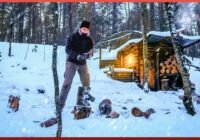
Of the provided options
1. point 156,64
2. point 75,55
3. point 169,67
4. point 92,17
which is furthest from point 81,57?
point 92,17

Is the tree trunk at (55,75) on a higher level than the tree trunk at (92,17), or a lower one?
lower

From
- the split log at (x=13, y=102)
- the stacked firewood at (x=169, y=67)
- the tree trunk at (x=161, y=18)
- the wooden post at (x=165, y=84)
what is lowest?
the split log at (x=13, y=102)

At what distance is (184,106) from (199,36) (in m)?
3.27

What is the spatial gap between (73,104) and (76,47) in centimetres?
103

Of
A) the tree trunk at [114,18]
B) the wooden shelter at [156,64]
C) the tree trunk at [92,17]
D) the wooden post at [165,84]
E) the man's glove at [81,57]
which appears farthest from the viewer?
the tree trunk at [92,17]

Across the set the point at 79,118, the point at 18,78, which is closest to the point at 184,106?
the point at 79,118

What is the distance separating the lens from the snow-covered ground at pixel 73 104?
17.3 ft

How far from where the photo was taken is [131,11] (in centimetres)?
860

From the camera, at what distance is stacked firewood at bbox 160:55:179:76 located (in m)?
9.42

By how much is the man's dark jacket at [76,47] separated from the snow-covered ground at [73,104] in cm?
53

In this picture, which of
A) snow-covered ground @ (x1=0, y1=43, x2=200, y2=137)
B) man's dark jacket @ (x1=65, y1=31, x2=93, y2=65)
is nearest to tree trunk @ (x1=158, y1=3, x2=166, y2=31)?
snow-covered ground @ (x1=0, y1=43, x2=200, y2=137)

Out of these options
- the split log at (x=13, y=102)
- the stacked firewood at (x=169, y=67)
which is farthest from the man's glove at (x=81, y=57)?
the stacked firewood at (x=169, y=67)

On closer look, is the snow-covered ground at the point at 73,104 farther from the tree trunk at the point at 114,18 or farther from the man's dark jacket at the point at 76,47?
the tree trunk at the point at 114,18

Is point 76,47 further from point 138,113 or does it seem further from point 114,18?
point 114,18
